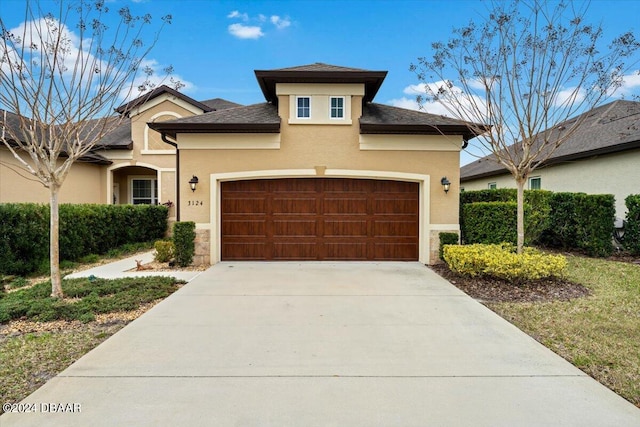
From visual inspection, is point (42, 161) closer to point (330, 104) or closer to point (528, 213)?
point (330, 104)

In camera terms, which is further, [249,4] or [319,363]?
[249,4]

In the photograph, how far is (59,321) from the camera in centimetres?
516

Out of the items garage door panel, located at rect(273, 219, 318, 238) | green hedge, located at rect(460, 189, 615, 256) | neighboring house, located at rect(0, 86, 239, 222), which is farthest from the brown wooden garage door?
neighboring house, located at rect(0, 86, 239, 222)

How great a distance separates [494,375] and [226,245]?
305 inches

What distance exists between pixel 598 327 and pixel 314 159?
275 inches

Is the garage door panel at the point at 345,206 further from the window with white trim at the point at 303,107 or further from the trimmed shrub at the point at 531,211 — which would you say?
the trimmed shrub at the point at 531,211

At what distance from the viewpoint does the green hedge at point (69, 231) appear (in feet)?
25.8

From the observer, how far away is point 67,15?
6.45 meters

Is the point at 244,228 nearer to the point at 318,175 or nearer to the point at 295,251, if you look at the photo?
the point at 295,251

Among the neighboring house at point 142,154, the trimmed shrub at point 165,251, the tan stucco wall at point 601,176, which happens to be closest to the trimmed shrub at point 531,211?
the tan stucco wall at point 601,176

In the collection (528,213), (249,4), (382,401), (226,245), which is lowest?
(382,401)

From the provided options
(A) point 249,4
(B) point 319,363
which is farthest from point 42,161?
(A) point 249,4

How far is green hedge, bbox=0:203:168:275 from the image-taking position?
310 inches

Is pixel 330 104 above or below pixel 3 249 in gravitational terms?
above
